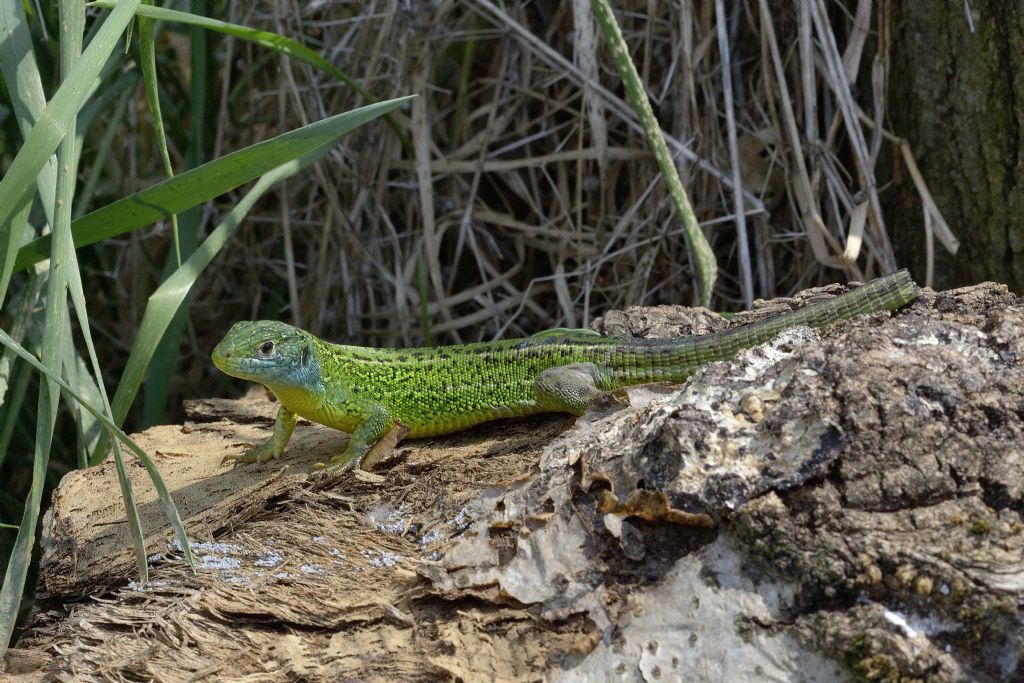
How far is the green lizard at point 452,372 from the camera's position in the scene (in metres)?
3.17

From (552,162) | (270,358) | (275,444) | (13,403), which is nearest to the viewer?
(270,358)

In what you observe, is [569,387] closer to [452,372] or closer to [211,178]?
[452,372]

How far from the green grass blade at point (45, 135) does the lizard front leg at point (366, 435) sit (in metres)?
1.14

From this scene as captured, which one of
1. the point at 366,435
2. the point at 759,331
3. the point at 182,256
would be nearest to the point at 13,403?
the point at 182,256

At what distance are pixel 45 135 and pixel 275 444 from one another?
138cm

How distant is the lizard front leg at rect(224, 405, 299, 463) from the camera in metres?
3.30

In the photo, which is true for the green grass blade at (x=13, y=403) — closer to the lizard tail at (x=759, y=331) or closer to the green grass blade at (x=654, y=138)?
the lizard tail at (x=759, y=331)

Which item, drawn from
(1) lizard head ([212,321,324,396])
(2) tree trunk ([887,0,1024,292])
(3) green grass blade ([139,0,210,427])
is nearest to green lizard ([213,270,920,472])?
(1) lizard head ([212,321,324,396])

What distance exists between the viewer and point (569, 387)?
3195mm

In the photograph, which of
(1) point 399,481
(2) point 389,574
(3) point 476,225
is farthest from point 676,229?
(2) point 389,574

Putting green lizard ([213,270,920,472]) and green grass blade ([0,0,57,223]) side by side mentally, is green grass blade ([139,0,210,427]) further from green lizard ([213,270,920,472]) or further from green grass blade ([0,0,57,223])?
green grass blade ([0,0,57,223])

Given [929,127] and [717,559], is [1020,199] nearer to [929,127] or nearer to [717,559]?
[929,127]

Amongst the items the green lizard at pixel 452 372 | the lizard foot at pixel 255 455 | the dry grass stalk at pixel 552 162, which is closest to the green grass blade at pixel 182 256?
the dry grass stalk at pixel 552 162

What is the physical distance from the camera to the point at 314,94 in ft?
16.4
